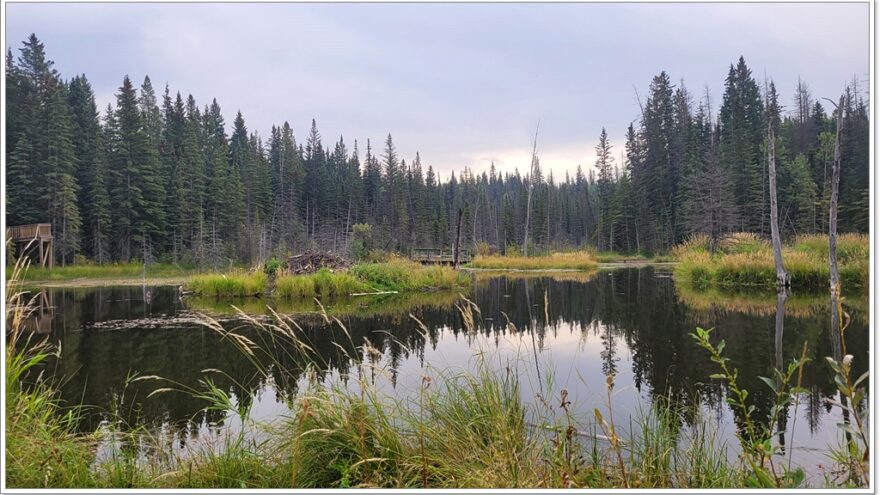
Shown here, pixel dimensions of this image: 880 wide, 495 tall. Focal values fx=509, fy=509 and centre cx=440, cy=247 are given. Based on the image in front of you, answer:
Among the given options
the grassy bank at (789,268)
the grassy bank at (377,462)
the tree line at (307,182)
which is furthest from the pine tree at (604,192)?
the grassy bank at (377,462)

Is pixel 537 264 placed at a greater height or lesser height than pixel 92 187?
lesser

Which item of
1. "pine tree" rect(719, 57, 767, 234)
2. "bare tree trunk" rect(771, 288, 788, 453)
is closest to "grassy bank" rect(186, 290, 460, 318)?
"bare tree trunk" rect(771, 288, 788, 453)

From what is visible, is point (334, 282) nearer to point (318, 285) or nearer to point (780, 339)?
point (318, 285)

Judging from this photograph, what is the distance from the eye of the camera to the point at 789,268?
16.1m

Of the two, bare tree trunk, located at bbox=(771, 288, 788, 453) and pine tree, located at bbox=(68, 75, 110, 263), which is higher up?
pine tree, located at bbox=(68, 75, 110, 263)

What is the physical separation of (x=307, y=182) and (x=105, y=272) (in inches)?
1170

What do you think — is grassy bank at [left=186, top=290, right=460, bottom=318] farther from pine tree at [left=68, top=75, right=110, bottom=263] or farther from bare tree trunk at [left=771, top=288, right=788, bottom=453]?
pine tree at [left=68, top=75, right=110, bottom=263]

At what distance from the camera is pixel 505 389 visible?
3.65 metres

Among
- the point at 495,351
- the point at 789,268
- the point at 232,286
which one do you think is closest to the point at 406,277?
the point at 232,286

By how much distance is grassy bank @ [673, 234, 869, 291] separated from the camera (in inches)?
587

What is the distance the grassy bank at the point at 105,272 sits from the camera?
25.4m

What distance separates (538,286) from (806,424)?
15181mm

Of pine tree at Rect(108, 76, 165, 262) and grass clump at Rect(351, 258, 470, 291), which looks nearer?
grass clump at Rect(351, 258, 470, 291)

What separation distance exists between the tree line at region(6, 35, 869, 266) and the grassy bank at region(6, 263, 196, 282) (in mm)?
1380
